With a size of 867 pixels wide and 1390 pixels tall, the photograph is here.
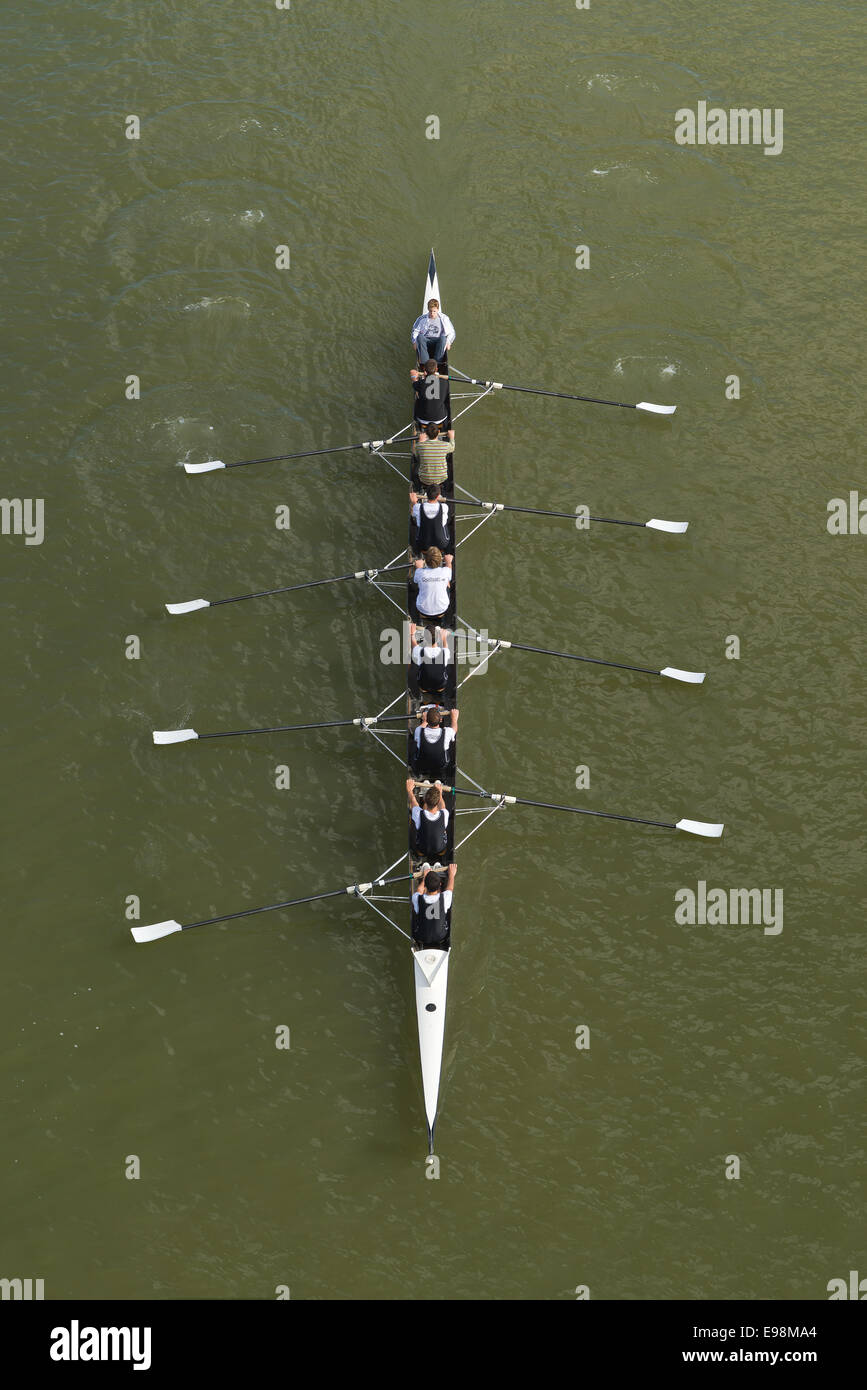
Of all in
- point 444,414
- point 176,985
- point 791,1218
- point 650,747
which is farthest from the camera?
point 444,414

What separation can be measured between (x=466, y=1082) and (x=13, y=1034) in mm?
4775

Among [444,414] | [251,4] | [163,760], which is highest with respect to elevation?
[251,4]

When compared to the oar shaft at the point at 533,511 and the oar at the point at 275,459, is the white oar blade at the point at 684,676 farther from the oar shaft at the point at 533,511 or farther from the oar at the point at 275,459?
the oar at the point at 275,459

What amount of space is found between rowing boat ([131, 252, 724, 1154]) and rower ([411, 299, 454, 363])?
1.68 ft

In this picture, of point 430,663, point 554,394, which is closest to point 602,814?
point 430,663

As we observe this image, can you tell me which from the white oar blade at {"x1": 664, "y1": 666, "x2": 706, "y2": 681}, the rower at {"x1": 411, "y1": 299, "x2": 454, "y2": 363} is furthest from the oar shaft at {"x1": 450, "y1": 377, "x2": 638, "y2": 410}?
the white oar blade at {"x1": 664, "y1": 666, "x2": 706, "y2": 681}

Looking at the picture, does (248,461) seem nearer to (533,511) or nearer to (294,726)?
(533,511)

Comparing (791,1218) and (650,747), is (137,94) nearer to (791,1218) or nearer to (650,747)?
(650,747)

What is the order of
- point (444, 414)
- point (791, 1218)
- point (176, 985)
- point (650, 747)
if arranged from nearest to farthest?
point (791, 1218)
point (176, 985)
point (650, 747)
point (444, 414)

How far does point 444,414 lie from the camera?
16.3 meters

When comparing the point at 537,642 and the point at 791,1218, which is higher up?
the point at 537,642

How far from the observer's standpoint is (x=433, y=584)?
15.0m

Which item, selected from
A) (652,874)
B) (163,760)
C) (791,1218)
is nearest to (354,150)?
(163,760)

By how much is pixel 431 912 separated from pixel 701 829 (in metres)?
3.23
